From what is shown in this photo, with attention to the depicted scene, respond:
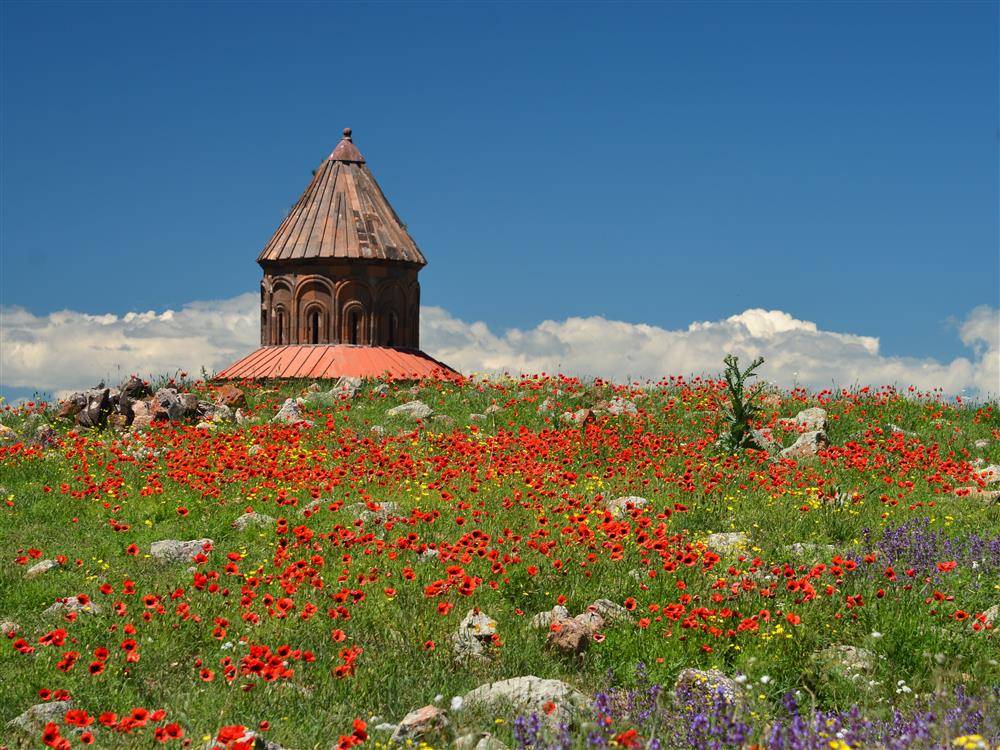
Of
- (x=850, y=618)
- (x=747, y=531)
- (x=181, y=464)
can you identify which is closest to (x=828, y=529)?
(x=747, y=531)

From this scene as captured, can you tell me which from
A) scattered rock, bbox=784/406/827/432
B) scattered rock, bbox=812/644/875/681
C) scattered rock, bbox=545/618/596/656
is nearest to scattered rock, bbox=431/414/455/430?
scattered rock, bbox=784/406/827/432

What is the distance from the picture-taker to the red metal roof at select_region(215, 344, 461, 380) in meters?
27.9

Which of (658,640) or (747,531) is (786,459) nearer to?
(747,531)

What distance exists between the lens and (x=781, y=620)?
8.49 metres

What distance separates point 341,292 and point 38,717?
23903 mm

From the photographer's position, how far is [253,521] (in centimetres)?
1188

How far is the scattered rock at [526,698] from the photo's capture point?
654 centimetres

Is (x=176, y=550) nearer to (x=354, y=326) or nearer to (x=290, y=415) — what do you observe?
(x=290, y=415)

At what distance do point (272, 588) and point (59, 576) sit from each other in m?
2.52

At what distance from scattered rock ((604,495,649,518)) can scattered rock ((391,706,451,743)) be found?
5.52 metres

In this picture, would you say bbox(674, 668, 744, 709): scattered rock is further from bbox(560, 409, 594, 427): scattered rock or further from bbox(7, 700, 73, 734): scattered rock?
bbox(560, 409, 594, 427): scattered rock

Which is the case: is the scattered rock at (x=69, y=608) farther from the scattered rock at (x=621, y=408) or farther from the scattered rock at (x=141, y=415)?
the scattered rock at (x=621, y=408)

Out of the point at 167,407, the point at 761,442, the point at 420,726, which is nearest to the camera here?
the point at 420,726

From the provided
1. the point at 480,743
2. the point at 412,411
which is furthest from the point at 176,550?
the point at 412,411
